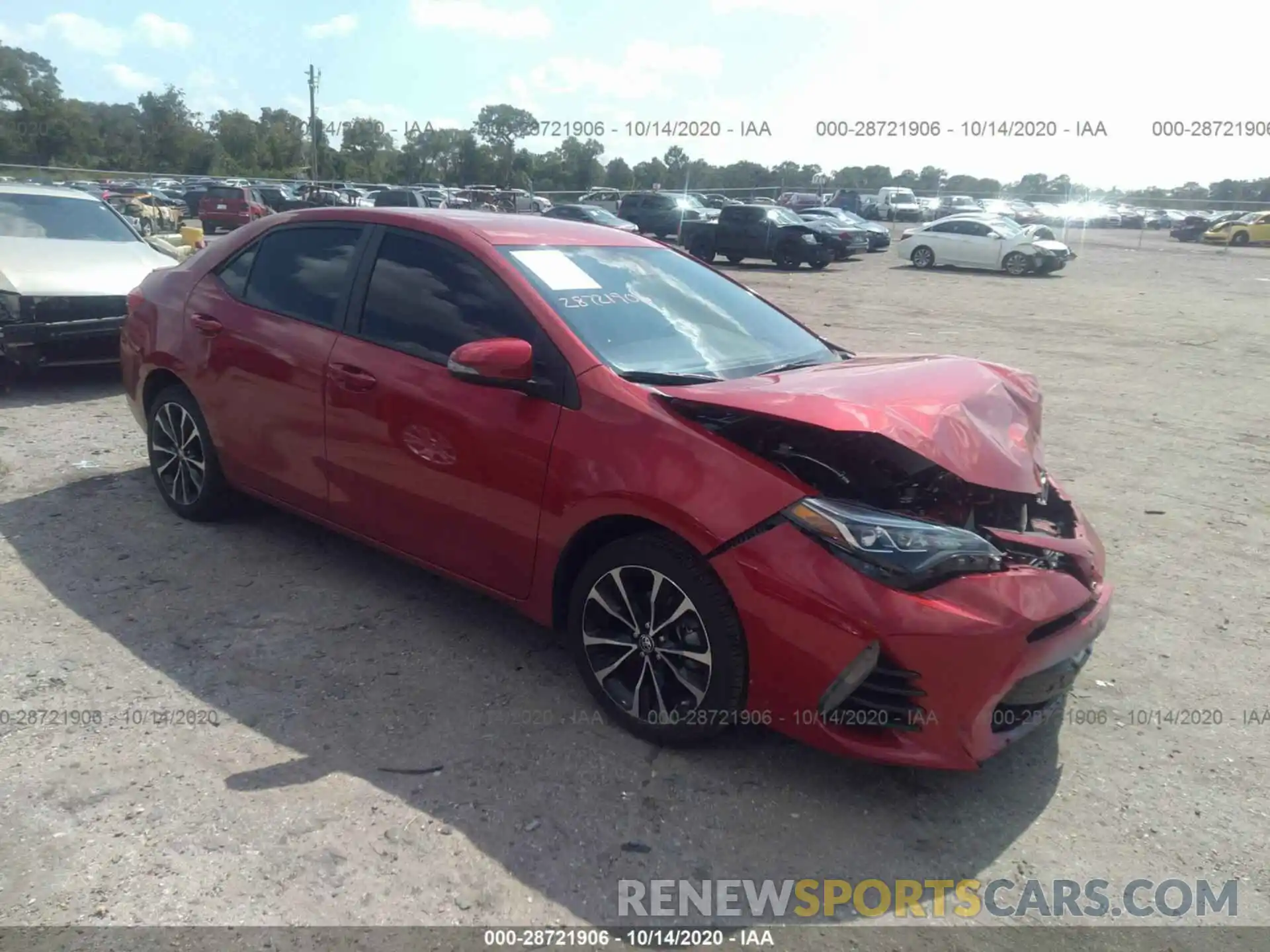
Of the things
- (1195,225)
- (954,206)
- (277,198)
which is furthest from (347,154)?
(1195,225)

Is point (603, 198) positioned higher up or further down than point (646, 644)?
higher up

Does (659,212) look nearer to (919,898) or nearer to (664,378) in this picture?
(664,378)

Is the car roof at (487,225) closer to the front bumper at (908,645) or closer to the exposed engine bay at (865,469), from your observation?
the exposed engine bay at (865,469)

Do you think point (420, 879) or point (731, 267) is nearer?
point (420, 879)

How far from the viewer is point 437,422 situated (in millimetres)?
3797

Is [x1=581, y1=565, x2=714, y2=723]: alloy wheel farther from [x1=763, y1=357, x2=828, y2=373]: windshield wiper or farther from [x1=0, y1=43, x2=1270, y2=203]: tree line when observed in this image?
[x1=0, y1=43, x2=1270, y2=203]: tree line

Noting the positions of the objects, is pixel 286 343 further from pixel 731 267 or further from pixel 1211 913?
pixel 731 267

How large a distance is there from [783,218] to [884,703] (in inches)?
965

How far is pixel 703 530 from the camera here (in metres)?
3.05

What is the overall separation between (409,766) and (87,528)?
9.73 feet

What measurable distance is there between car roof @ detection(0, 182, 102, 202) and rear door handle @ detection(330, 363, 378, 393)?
7064mm

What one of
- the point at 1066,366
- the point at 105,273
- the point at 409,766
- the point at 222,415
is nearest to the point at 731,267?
the point at 1066,366

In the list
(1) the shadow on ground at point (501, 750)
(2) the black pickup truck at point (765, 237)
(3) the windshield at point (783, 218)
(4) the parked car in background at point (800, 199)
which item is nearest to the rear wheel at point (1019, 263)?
(2) the black pickup truck at point (765, 237)

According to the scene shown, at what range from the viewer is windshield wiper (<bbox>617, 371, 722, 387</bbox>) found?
3.46 meters
